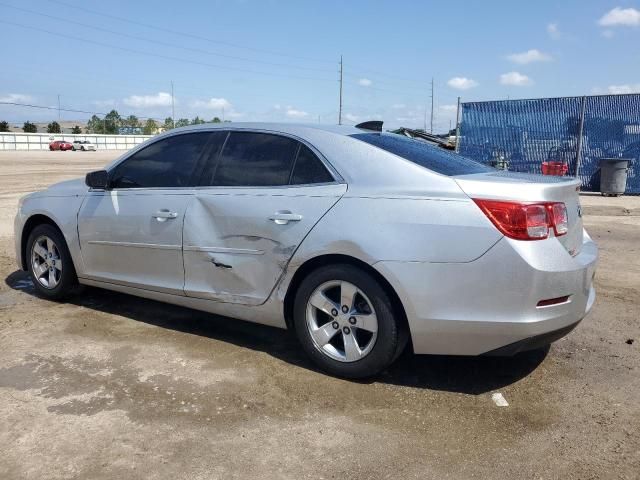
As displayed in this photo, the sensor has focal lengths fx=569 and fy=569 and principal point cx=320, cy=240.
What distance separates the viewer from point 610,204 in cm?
1411

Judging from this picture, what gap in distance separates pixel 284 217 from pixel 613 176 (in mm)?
14750

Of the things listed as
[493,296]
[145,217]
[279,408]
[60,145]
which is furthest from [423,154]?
[60,145]

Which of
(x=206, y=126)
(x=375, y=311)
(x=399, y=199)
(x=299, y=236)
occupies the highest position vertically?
(x=206, y=126)

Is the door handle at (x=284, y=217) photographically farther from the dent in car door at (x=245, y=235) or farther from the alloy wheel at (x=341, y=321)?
the alloy wheel at (x=341, y=321)

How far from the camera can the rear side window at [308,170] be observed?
12.4 ft

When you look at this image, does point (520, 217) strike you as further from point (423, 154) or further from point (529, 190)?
point (423, 154)

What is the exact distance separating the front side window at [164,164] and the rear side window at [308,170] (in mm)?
923

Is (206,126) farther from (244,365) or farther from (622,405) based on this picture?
(622,405)

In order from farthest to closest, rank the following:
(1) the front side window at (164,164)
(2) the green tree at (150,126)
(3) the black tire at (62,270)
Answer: (2) the green tree at (150,126) < (3) the black tire at (62,270) < (1) the front side window at (164,164)

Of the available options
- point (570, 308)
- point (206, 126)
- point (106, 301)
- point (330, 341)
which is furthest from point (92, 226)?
point (570, 308)

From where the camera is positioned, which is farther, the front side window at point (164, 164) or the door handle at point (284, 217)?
the front side window at point (164, 164)

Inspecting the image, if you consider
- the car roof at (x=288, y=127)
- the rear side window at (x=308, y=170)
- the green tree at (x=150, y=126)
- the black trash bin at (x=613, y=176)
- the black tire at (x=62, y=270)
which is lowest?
the black tire at (x=62, y=270)

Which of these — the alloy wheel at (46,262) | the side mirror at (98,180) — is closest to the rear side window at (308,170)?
the side mirror at (98,180)

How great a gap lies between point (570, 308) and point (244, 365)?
213cm
